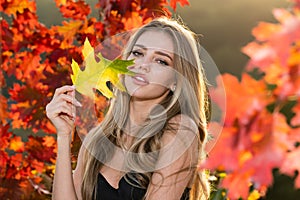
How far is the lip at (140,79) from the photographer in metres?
1.71

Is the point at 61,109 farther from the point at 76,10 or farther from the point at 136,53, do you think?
the point at 76,10

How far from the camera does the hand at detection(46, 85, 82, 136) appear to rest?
A: 1.65 m

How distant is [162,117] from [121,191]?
282 millimetres

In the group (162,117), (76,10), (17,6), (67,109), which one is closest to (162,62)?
(162,117)

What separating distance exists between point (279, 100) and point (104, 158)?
1481 millimetres

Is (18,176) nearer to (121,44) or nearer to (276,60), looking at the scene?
(121,44)

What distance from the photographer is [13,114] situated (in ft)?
10.4

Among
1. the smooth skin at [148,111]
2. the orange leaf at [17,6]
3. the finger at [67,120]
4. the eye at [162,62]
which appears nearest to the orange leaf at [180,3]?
the orange leaf at [17,6]

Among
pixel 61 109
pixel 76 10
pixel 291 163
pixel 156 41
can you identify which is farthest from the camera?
pixel 76 10

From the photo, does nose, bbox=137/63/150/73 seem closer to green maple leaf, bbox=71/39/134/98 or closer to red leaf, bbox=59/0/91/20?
green maple leaf, bbox=71/39/134/98

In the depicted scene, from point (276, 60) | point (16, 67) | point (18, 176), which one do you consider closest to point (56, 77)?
point (16, 67)

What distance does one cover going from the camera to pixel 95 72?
1.56m

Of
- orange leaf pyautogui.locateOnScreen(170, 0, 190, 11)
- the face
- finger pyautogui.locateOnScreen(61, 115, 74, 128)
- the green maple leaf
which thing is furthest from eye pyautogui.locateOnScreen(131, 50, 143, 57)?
orange leaf pyautogui.locateOnScreen(170, 0, 190, 11)

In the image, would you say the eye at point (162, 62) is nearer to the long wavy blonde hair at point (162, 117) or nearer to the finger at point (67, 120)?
the long wavy blonde hair at point (162, 117)
